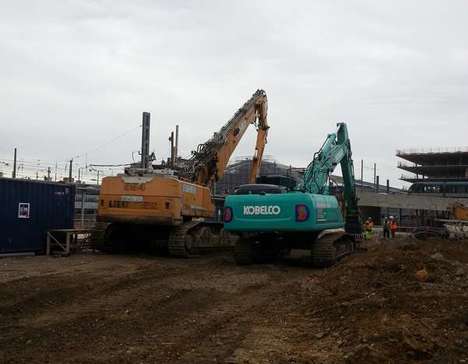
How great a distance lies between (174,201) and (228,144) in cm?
473

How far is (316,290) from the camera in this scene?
1041cm

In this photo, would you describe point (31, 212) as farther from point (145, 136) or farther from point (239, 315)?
point (239, 315)

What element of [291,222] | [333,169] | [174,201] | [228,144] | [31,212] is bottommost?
[291,222]

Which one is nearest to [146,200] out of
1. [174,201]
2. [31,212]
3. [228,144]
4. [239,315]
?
[174,201]

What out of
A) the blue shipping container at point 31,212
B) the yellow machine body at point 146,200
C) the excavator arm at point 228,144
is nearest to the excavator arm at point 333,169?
the excavator arm at point 228,144

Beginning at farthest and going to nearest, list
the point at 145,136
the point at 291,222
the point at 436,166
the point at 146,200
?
1. the point at 436,166
2. the point at 145,136
3. the point at 146,200
4. the point at 291,222

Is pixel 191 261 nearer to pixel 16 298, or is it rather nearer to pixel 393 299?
A: pixel 16 298

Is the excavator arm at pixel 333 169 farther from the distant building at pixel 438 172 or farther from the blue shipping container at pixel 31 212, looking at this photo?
the distant building at pixel 438 172

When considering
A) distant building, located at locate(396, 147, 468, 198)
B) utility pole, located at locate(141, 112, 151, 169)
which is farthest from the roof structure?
utility pole, located at locate(141, 112, 151, 169)

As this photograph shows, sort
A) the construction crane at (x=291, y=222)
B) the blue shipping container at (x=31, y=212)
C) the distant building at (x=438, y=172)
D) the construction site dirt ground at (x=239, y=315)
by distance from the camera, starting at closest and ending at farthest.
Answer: the construction site dirt ground at (x=239, y=315), the construction crane at (x=291, y=222), the blue shipping container at (x=31, y=212), the distant building at (x=438, y=172)

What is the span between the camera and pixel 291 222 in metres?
14.1

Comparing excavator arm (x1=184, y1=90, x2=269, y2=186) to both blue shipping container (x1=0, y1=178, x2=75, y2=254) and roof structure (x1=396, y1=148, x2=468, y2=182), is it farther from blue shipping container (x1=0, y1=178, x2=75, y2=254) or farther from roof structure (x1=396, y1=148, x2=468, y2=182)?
roof structure (x1=396, y1=148, x2=468, y2=182)

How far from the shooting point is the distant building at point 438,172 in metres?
98.6

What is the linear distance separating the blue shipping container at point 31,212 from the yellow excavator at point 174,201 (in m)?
2.21
